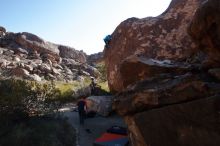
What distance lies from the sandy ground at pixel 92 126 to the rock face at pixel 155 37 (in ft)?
5.83

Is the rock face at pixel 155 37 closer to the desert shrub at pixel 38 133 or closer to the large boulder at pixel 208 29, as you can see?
the desert shrub at pixel 38 133

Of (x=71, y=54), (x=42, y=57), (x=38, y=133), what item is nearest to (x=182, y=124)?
(x=38, y=133)

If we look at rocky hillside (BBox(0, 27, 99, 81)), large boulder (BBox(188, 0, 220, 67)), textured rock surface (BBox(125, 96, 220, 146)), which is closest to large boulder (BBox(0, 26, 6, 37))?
rocky hillside (BBox(0, 27, 99, 81))

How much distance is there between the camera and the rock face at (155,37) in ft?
51.5

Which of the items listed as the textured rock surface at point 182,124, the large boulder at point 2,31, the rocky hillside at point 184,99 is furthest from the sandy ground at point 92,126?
the large boulder at point 2,31

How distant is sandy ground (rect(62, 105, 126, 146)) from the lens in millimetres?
15728

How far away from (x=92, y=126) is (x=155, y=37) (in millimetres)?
5288

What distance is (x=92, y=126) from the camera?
1758 cm

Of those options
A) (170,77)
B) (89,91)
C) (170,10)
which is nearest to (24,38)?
(89,91)

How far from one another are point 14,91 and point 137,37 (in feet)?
21.7

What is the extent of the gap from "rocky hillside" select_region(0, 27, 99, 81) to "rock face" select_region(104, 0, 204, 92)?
22142mm

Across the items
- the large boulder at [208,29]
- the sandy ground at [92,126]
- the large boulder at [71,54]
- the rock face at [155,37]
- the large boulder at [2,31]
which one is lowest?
the sandy ground at [92,126]

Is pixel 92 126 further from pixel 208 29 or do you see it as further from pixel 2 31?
pixel 2 31

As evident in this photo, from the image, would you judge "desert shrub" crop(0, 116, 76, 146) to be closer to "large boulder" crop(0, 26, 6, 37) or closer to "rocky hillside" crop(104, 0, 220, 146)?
"rocky hillside" crop(104, 0, 220, 146)
